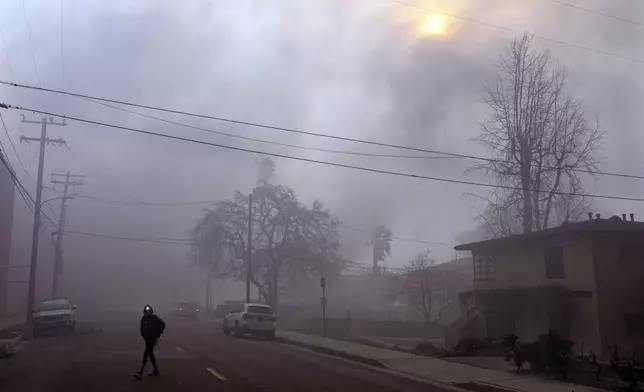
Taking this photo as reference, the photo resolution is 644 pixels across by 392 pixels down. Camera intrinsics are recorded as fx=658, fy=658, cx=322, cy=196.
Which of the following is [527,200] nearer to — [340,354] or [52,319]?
[340,354]

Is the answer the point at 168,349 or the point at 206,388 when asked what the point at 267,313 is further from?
the point at 206,388

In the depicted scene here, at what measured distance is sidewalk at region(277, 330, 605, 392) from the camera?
13.8m

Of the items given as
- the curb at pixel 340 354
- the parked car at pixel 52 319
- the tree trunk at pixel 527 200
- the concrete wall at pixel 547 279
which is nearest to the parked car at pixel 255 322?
the curb at pixel 340 354

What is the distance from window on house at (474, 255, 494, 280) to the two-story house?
5.95 feet

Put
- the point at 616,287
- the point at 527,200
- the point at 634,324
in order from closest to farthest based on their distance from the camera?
the point at 634,324 → the point at 616,287 → the point at 527,200

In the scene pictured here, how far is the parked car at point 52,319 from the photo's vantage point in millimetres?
32156

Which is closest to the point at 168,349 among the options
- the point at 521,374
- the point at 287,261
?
the point at 521,374

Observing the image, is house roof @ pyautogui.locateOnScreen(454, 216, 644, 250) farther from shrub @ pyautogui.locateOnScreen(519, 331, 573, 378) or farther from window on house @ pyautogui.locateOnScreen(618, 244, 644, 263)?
shrub @ pyautogui.locateOnScreen(519, 331, 573, 378)

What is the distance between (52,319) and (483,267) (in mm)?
21181

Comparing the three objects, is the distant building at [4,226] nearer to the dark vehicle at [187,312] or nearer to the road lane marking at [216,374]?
the dark vehicle at [187,312]

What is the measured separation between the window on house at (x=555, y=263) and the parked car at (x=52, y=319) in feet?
75.6

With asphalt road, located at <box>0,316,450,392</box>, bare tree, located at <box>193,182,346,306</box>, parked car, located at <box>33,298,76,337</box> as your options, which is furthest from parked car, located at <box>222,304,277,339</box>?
bare tree, located at <box>193,182,346,306</box>

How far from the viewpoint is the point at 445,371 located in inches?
671

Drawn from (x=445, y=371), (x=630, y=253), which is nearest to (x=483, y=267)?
(x=630, y=253)
